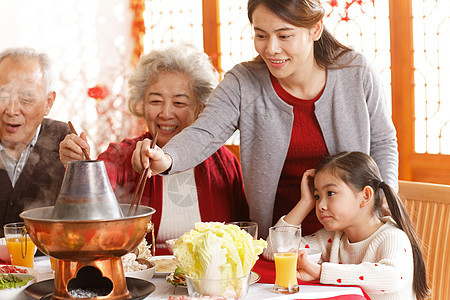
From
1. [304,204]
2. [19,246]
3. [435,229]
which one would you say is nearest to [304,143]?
[304,204]

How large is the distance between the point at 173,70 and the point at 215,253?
1.27m

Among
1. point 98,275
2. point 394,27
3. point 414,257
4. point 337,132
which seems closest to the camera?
point 98,275

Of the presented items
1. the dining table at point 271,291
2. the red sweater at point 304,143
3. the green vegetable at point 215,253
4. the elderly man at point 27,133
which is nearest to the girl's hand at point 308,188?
the red sweater at point 304,143

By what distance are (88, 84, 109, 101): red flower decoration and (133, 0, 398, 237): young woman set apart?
1.40m

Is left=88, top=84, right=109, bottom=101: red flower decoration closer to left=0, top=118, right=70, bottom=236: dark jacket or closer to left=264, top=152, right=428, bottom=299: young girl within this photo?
left=0, top=118, right=70, bottom=236: dark jacket

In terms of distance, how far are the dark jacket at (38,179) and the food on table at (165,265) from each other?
0.87 metres

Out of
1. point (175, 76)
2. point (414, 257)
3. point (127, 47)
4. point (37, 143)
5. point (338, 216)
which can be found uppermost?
point (127, 47)

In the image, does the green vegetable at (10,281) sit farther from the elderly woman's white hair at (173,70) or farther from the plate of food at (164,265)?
the elderly woman's white hair at (173,70)

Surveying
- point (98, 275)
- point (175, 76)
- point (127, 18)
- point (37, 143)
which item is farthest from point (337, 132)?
point (127, 18)

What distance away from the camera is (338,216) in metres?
1.79

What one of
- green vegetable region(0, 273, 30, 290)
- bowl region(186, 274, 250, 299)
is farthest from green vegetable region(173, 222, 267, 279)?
green vegetable region(0, 273, 30, 290)

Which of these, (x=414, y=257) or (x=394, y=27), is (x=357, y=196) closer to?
(x=414, y=257)

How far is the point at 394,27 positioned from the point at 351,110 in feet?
5.90

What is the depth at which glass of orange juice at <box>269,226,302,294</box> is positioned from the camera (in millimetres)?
1407
